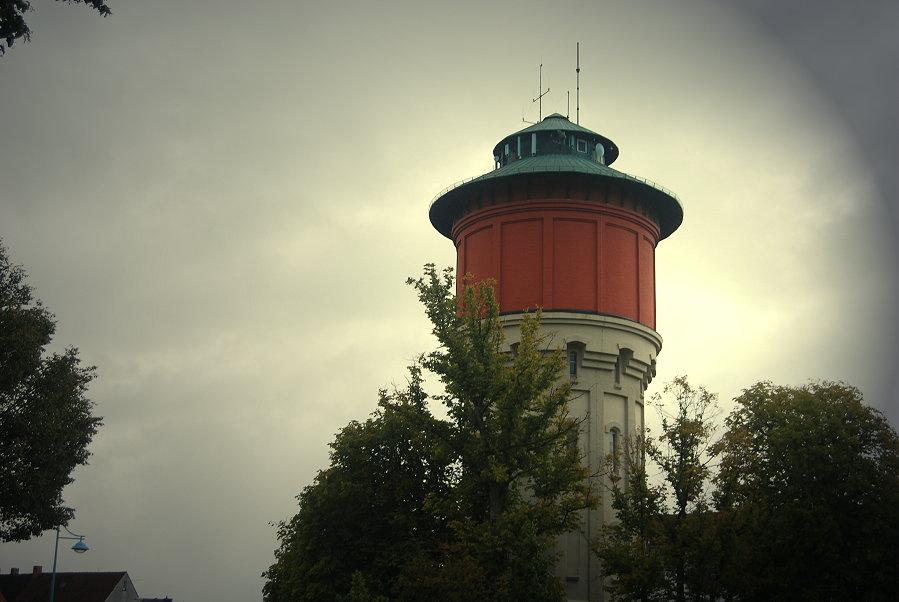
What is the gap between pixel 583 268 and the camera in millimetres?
39125

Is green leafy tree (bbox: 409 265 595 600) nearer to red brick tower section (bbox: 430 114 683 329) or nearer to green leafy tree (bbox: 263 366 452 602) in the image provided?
green leafy tree (bbox: 263 366 452 602)

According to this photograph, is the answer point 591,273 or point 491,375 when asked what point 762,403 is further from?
point 491,375

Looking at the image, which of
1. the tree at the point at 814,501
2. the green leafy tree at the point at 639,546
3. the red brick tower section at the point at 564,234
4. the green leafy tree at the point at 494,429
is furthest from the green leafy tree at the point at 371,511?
the tree at the point at 814,501

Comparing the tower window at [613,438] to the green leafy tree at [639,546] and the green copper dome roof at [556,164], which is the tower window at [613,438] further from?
the green copper dome roof at [556,164]

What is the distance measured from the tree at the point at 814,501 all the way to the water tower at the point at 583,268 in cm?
460

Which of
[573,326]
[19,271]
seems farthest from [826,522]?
[19,271]

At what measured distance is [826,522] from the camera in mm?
32094

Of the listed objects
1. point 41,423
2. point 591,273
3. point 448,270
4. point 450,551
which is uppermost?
point 591,273

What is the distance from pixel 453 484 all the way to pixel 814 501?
11.4 metres

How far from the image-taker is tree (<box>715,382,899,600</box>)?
1232 inches

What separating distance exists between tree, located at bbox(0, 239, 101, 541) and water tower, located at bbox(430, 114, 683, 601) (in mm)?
15713

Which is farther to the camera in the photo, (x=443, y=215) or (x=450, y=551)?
(x=443, y=215)

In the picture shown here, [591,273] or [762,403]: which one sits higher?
[591,273]

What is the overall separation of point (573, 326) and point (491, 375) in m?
9.42
